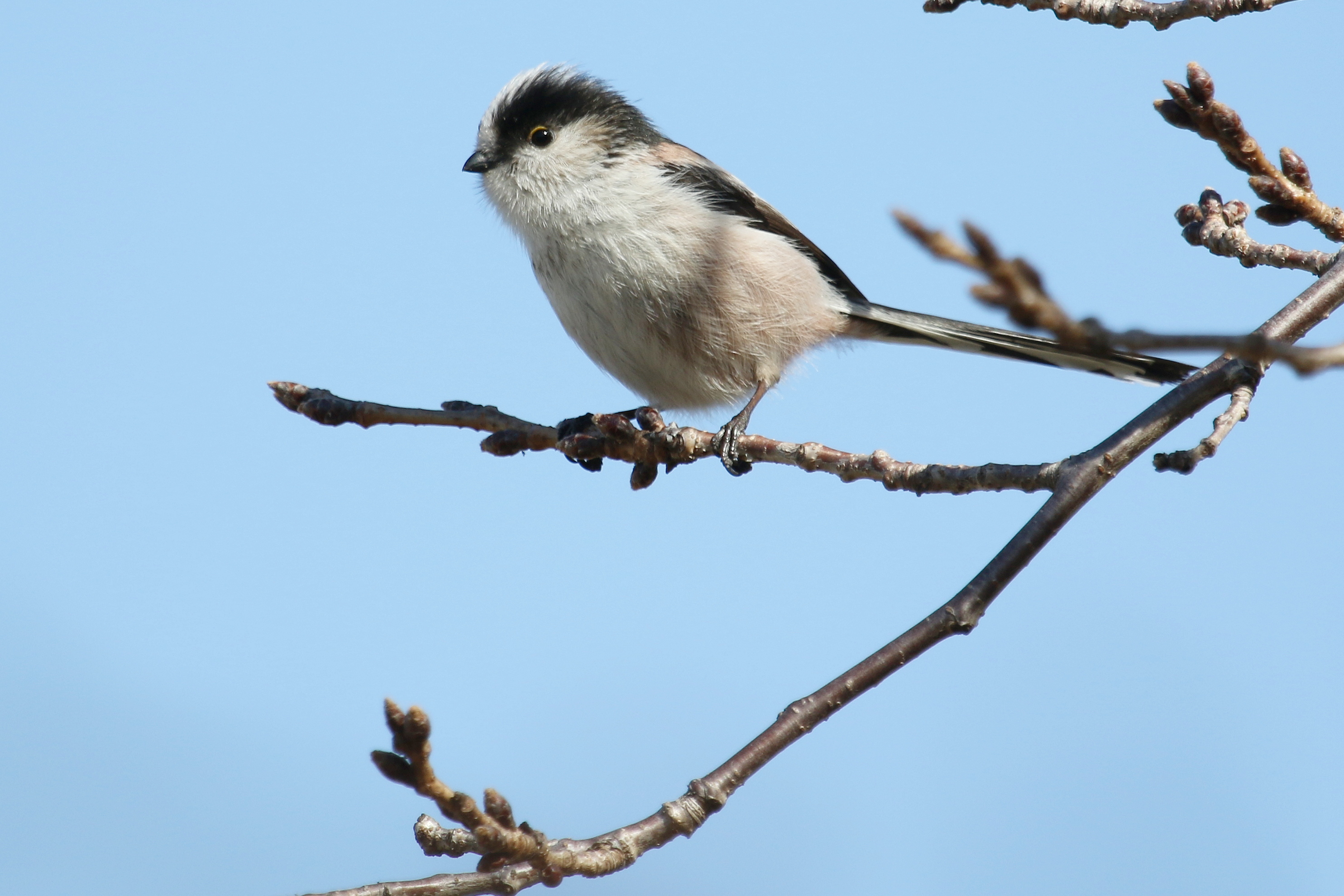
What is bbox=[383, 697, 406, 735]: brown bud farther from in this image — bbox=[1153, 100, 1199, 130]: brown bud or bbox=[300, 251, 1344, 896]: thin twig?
bbox=[1153, 100, 1199, 130]: brown bud

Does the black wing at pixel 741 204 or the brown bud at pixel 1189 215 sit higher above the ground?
the black wing at pixel 741 204

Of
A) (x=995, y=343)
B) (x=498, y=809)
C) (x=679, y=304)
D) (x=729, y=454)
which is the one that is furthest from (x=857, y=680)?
(x=995, y=343)

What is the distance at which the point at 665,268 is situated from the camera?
12.4 ft

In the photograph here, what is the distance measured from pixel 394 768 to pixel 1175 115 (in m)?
2.15

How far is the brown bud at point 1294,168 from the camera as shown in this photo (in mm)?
2637

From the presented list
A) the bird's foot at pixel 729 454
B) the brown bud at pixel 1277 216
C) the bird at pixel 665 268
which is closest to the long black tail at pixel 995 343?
the bird at pixel 665 268

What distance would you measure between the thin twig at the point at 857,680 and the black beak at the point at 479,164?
8.79 ft

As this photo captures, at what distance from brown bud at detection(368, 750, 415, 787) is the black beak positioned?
2.94 metres

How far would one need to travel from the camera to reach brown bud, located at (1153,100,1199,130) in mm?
2564

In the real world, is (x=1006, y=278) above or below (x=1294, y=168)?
below

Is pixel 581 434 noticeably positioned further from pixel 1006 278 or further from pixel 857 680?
pixel 1006 278

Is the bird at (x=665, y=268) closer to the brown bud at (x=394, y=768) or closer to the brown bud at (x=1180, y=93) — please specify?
the brown bud at (x=1180, y=93)

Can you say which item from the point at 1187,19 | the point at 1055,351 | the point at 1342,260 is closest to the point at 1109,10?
the point at 1187,19

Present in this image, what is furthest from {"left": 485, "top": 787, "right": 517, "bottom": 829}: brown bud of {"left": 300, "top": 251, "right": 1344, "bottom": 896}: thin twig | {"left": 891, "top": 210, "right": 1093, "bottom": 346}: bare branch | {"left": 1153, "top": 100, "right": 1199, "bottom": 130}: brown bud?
{"left": 1153, "top": 100, "right": 1199, "bottom": 130}: brown bud
